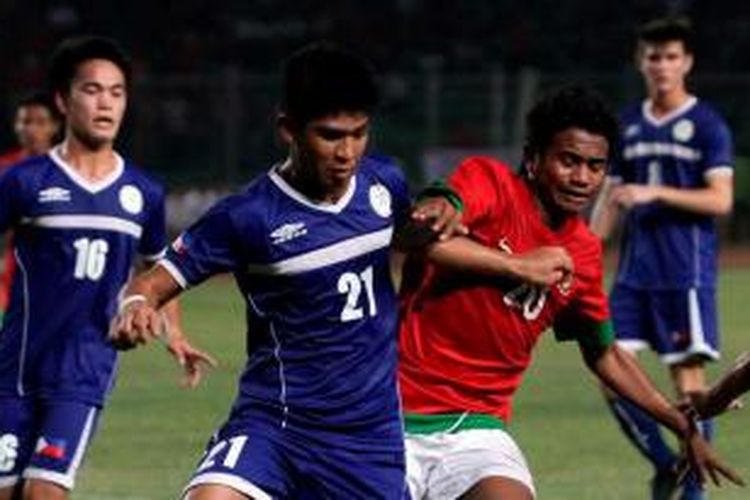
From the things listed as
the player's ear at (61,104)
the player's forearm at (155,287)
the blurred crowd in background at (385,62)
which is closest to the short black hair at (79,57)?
the player's ear at (61,104)

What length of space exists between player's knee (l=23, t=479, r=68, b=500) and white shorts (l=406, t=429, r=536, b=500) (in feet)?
5.56

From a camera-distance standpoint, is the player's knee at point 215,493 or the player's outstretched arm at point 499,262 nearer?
the player's knee at point 215,493

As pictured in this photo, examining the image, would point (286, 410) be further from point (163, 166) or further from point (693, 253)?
point (163, 166)

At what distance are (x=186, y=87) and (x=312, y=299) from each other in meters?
27.5

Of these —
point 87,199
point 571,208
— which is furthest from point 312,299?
point 87,199

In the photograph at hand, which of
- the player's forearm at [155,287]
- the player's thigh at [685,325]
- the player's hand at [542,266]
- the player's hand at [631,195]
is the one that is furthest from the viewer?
the player's thigh at [685,325]

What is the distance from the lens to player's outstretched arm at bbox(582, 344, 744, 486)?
812 cm

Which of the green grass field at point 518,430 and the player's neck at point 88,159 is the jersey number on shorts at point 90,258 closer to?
the player's neck at point 88,159

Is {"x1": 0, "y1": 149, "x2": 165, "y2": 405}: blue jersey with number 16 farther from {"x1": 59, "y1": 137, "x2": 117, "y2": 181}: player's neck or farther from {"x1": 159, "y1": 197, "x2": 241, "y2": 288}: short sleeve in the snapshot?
{"x1": 159, "y1": 197, "x2": 241, "y2": 288}: short sleeve

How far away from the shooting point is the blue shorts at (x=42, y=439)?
9.16 metres

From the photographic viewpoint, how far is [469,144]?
34.2 m

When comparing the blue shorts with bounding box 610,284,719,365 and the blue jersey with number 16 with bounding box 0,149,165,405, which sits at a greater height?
the blue jersey with number 16 with bounding box 0,149,165,405

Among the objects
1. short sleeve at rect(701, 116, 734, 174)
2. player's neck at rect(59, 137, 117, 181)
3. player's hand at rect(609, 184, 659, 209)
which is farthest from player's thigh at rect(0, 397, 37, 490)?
short sleeve at rect(701, 116, 734, 174)

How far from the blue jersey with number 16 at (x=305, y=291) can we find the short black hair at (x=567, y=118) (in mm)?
773
